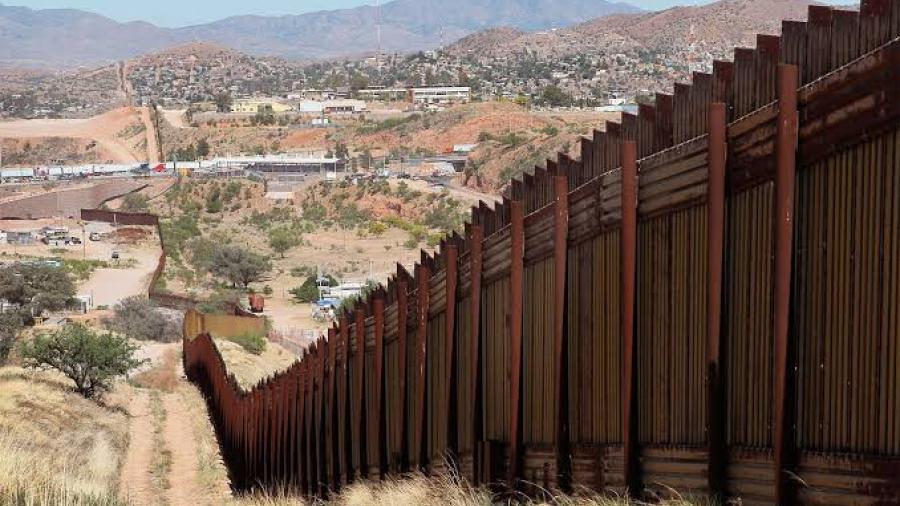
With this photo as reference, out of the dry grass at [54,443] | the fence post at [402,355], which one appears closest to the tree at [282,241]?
the dry grass at [54,443]

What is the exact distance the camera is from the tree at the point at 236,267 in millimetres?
61188

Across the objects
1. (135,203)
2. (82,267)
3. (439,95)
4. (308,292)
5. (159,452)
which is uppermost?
(439,95)

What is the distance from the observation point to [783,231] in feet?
15.9

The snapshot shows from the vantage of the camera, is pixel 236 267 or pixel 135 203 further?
pixel 135 203

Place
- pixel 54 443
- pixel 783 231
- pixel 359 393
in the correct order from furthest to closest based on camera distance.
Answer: pixel 54 443 → pixel 359 393 → pixel 783 231

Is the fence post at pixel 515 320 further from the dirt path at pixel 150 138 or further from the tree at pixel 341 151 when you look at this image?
the dirt path at pixel 150 138

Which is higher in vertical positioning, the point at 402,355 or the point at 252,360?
the point at 402,355

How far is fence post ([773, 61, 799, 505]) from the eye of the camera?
482 centimetres

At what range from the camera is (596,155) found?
6.41 metres

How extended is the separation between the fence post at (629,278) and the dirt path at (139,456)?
630 centimetres

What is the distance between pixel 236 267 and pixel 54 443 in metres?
45.2

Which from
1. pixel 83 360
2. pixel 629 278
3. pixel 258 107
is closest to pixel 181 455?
pixel 83 360

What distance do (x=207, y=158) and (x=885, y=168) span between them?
13023 centimetres

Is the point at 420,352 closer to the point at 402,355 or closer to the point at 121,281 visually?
the point at 402,355
